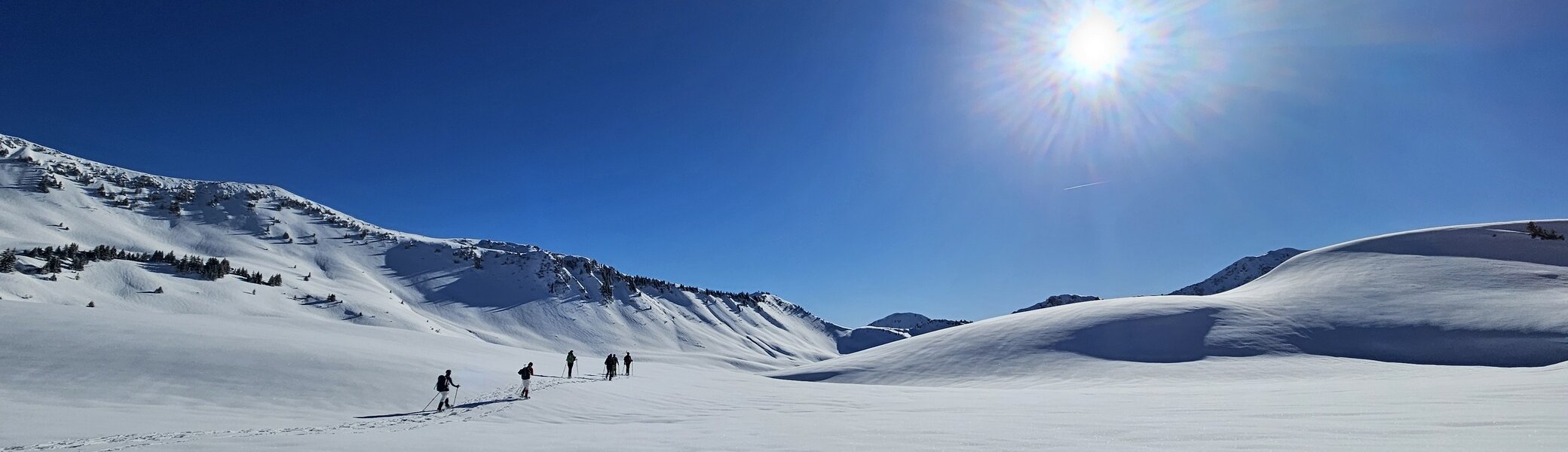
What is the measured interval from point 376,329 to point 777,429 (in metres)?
39.6

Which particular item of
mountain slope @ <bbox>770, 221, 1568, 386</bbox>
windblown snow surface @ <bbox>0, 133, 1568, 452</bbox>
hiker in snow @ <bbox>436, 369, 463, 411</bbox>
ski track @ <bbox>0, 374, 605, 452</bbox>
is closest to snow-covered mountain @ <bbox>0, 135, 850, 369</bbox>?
windblown snow surface @ <bbox>0, 133, 1568, 452</bbox>

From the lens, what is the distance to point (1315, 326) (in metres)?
41.3

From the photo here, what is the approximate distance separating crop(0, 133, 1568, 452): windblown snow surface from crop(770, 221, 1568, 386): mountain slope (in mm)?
235

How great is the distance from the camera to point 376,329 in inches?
1559

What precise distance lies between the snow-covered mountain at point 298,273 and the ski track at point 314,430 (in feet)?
190

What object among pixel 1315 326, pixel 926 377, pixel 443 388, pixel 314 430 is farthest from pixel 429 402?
pixel 1315 326

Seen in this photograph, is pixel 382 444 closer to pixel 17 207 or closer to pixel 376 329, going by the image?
pixel 376 329

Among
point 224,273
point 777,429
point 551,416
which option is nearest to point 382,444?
point 551,416

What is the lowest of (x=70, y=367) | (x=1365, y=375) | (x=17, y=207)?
(x=1365, y=375)

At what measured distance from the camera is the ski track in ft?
32.6

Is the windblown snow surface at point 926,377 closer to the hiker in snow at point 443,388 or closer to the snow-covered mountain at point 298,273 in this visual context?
the hiker in snow at point 443,388

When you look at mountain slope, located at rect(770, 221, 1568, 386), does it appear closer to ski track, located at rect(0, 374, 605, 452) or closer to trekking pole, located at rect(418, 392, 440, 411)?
ski track, located at rect(0, 374, 605, 452)

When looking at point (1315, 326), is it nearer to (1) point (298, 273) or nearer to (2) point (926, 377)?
(2) point (926, 377)

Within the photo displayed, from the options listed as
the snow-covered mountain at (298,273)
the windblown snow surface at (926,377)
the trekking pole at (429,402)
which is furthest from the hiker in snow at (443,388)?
the snow-covered mountain at (298,273)
